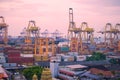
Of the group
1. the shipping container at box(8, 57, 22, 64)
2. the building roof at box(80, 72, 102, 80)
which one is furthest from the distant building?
the shipping container at box(8, 57, 22, 64)

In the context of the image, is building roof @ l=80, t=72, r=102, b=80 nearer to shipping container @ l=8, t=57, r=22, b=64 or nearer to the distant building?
the distant building

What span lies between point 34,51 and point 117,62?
1268 cm

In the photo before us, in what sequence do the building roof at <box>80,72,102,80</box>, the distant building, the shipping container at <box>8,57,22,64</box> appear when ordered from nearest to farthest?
the building roof at <box>80,72,102,80</box>, the distant building, the shipping container at <box>8,57,22,64</box>

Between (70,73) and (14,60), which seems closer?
(70,73)

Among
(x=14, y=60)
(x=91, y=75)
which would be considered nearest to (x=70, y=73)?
(x=91, y=75)

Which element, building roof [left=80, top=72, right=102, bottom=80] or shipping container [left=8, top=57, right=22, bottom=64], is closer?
building roof [left=80, top=72, right=102, bottom=80]

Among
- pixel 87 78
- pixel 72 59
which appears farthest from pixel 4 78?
pixel 72 59

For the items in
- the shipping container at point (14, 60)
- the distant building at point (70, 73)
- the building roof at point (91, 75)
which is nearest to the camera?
the building roof at point (91, 75)

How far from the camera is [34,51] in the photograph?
41.1 meters

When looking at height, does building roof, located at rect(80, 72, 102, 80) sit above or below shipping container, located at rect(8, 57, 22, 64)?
below

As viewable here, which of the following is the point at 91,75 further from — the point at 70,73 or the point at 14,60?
the point at 14,60

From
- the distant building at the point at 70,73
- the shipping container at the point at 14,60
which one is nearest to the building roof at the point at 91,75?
the distant building at the point at 70,73

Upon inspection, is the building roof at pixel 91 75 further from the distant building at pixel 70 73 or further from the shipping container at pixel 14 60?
the shipping container at pixel 14 60

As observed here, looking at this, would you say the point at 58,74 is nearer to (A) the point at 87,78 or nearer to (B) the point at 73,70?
(B) the point at 73,70
